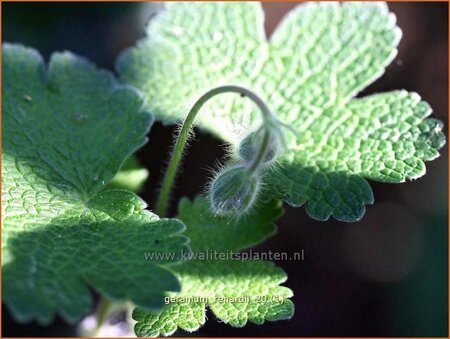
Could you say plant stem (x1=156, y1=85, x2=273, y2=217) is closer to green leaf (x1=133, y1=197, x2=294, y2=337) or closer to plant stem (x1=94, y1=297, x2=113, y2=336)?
green leaf (x1=133, y1=197, x2=294, y2=337)

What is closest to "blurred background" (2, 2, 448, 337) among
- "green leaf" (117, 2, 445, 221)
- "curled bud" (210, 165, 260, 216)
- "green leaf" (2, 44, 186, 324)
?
"green leaf" (117, 2, 445, 221)

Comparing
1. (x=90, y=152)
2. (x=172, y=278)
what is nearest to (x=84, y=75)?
(x=90, y=152)

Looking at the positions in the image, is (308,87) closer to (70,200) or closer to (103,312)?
(70,200)

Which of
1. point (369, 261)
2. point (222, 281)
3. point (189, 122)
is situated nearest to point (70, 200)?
point (189, 122)

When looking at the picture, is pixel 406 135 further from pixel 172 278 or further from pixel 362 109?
pixel 172 278

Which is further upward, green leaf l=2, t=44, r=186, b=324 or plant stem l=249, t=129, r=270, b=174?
plant stem l=249, t=129, r=270, b=174

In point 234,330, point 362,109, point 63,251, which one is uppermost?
point 362,109
